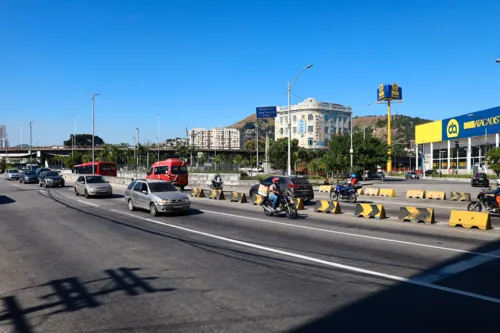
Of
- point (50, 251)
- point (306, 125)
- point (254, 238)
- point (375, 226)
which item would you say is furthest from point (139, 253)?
point (306, 125)

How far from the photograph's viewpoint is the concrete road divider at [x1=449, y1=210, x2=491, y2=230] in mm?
12828

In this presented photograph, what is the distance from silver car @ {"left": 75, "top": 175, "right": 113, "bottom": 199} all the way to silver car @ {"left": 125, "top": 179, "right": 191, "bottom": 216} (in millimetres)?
7888

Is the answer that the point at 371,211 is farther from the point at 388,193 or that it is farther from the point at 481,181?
the point at 481,181

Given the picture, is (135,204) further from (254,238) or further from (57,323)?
(57,323)

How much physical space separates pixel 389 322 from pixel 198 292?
287cm

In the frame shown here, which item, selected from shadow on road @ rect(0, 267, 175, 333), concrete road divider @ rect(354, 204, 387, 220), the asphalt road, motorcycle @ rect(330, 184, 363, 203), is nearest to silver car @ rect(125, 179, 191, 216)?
the asphalt road

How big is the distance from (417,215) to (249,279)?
962 centimetres

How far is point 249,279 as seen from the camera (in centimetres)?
721

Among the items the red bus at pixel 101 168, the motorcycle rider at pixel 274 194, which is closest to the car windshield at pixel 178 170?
the motorcycle rider at pixel 274 194

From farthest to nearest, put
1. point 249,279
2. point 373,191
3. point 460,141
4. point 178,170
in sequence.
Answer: point 460,141
point 178,170
point 373,191
point 249,279

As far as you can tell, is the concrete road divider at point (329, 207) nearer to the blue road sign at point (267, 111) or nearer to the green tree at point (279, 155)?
the green tree at point (279, 155)

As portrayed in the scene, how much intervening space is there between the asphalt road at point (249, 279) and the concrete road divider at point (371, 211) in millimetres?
2388

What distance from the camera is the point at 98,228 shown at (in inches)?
532

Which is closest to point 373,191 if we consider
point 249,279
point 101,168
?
point 249,279
